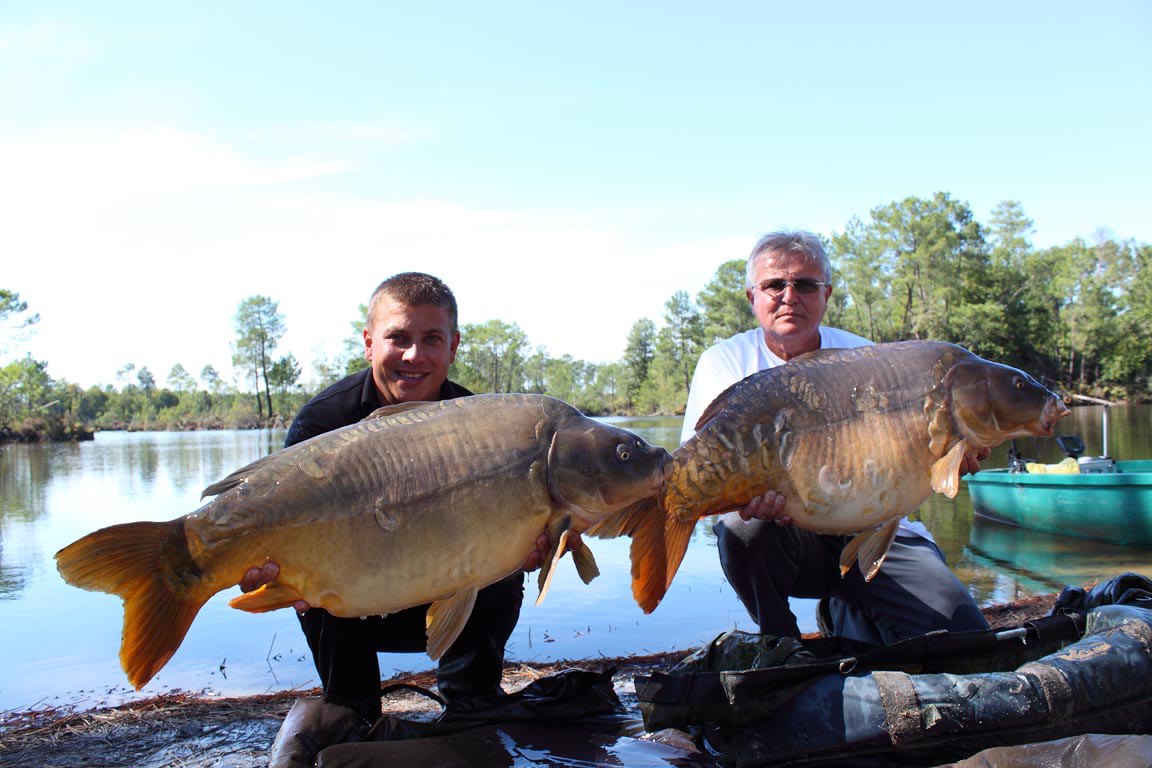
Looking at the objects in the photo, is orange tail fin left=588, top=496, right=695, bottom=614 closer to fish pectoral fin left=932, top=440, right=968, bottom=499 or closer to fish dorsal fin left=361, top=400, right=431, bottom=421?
fish dorsal fin left=361, top=400, right=431, bottom=421

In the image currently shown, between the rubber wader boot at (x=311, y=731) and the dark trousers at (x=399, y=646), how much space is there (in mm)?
124

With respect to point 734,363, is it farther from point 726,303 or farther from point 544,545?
point 726,303

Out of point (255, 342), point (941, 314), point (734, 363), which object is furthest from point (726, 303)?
point (734, 363)

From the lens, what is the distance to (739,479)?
99.3 inches

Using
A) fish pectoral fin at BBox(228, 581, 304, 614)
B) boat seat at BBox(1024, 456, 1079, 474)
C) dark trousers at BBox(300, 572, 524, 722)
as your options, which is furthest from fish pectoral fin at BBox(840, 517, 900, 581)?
boat seat at BBox(1024, 456, 1079, 474)

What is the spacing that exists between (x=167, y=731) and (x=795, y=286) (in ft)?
8.42

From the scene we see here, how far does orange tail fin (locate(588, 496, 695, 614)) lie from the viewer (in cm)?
243

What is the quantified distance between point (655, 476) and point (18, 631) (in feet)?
16.5

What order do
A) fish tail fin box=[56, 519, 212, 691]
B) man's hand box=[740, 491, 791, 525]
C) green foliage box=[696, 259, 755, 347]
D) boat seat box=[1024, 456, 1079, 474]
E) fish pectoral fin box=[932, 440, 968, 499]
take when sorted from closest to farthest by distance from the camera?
fish tail fin box=[56, 519, 212, 691] → fish pectoral fin box=[932, 440, 968, 499] → man's hand box=[740, 491, 791, 525] → boat seat box=[1024, 456, 1079, 474] → green foliage box=[696, 259, 755, 347]

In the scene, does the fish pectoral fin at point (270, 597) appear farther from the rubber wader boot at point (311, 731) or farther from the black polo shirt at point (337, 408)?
the black polo shirt at point (337, 408)

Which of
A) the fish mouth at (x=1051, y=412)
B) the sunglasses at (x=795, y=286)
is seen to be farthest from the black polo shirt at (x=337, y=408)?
the fish mouth at (x=1051, y=412)

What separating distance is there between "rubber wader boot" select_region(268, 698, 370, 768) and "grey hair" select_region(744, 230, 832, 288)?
6.45 feet

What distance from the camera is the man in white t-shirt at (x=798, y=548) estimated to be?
2783 mm

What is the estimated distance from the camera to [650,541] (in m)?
2.48
